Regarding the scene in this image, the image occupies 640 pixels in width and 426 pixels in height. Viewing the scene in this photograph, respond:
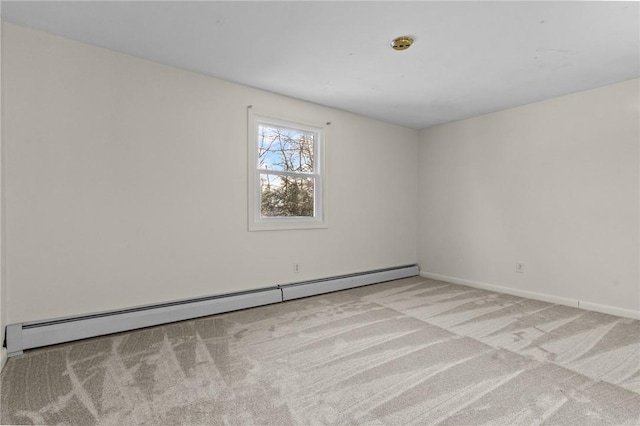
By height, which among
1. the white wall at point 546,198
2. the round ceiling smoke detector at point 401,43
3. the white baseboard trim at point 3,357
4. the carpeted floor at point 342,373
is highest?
the round ceiling smoke detector at point 401,43

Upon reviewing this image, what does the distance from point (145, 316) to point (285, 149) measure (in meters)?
2.27

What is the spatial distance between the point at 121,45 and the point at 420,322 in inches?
138

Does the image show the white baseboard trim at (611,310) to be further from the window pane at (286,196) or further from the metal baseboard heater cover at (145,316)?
the window pane at (286,196)

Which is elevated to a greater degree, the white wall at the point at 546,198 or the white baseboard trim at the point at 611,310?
the white wall at the point at 546,198

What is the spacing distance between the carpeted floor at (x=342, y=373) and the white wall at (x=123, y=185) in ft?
1.51

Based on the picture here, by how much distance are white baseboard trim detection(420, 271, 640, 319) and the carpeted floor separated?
0.15m

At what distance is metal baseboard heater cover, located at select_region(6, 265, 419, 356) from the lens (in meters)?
2.25

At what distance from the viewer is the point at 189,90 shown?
300 cm

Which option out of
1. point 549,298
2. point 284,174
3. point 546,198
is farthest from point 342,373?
point 546,198

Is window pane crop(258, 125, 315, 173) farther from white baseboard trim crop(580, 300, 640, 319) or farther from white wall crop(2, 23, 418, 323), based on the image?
white baseboard trim crop(580, 300, 640, 319)

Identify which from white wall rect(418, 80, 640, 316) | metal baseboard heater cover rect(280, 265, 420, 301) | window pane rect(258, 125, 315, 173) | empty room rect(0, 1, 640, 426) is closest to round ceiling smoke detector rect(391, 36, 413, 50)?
empty room rect(0, 1, 640, 426)

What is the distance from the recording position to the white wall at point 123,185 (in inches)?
90.7

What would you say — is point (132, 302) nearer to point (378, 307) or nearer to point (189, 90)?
point (189, 90)

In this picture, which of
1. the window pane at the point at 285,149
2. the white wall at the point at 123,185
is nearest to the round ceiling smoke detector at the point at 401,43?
the white wall at the point at 123,185
